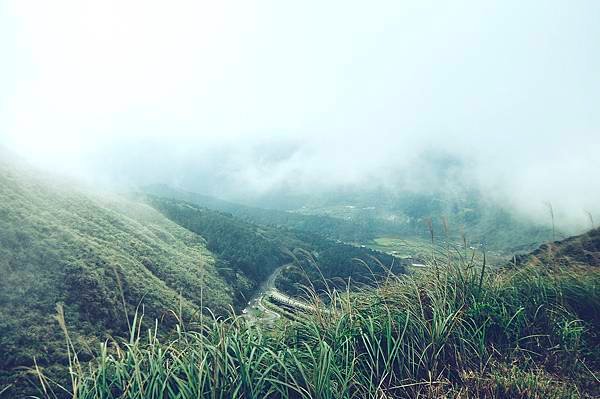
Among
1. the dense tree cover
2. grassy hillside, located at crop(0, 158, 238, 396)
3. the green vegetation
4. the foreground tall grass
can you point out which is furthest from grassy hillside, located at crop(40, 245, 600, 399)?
the dense tree cover

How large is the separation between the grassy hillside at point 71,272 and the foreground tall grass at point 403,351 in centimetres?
2646

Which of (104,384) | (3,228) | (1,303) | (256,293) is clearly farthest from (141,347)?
(256,293)

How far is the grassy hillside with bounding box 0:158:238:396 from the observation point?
4894cm

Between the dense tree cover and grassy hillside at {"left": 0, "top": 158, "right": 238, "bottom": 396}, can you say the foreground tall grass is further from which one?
the dense tree cover

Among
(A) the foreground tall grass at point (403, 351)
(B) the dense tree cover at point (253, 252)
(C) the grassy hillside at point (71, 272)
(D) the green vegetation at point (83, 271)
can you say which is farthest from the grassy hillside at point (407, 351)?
(B) the dense tree cover at point (253, 252)

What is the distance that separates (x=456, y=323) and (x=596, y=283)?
2787 mm

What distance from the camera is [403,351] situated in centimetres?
516

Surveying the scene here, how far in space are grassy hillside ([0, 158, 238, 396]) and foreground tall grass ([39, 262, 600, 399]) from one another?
26.5 m

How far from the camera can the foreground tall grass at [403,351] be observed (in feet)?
14.9

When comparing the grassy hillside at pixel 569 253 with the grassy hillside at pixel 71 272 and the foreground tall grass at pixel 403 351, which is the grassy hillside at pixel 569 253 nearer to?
the foreground tall grass at pixel 403 351

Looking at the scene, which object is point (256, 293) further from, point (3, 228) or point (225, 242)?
point (3, 228)

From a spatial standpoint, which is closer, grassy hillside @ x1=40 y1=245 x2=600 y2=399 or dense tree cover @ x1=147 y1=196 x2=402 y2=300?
grassy hillside @ x1=40 y1=245 x2=600 y2=399

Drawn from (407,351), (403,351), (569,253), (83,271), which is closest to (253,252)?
(83,271)

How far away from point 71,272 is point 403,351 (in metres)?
73.7
